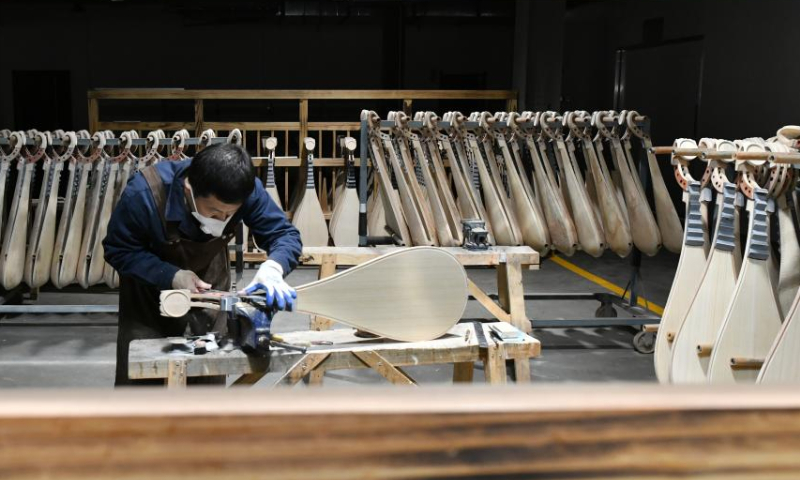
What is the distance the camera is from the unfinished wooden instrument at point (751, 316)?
300 cm

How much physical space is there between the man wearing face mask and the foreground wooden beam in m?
2.12

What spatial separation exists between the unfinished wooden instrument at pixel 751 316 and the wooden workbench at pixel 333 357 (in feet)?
2.30

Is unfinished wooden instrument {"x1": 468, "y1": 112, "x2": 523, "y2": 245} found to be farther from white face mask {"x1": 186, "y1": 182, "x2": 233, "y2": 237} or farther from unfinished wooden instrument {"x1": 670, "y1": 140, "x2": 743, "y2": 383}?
white face mask {"x1": 186, "y1": 182, "x2": 233, "y2": 237}

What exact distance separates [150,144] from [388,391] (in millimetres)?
5117

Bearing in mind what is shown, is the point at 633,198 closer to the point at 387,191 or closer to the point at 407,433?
the point at 387,191

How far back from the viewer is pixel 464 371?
3.38 m

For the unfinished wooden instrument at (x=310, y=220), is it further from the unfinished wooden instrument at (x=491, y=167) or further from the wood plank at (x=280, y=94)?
the unfinished wooden instrument at (x=491, y=167)

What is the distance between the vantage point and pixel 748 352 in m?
3.04

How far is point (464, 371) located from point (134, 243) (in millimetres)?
1421
